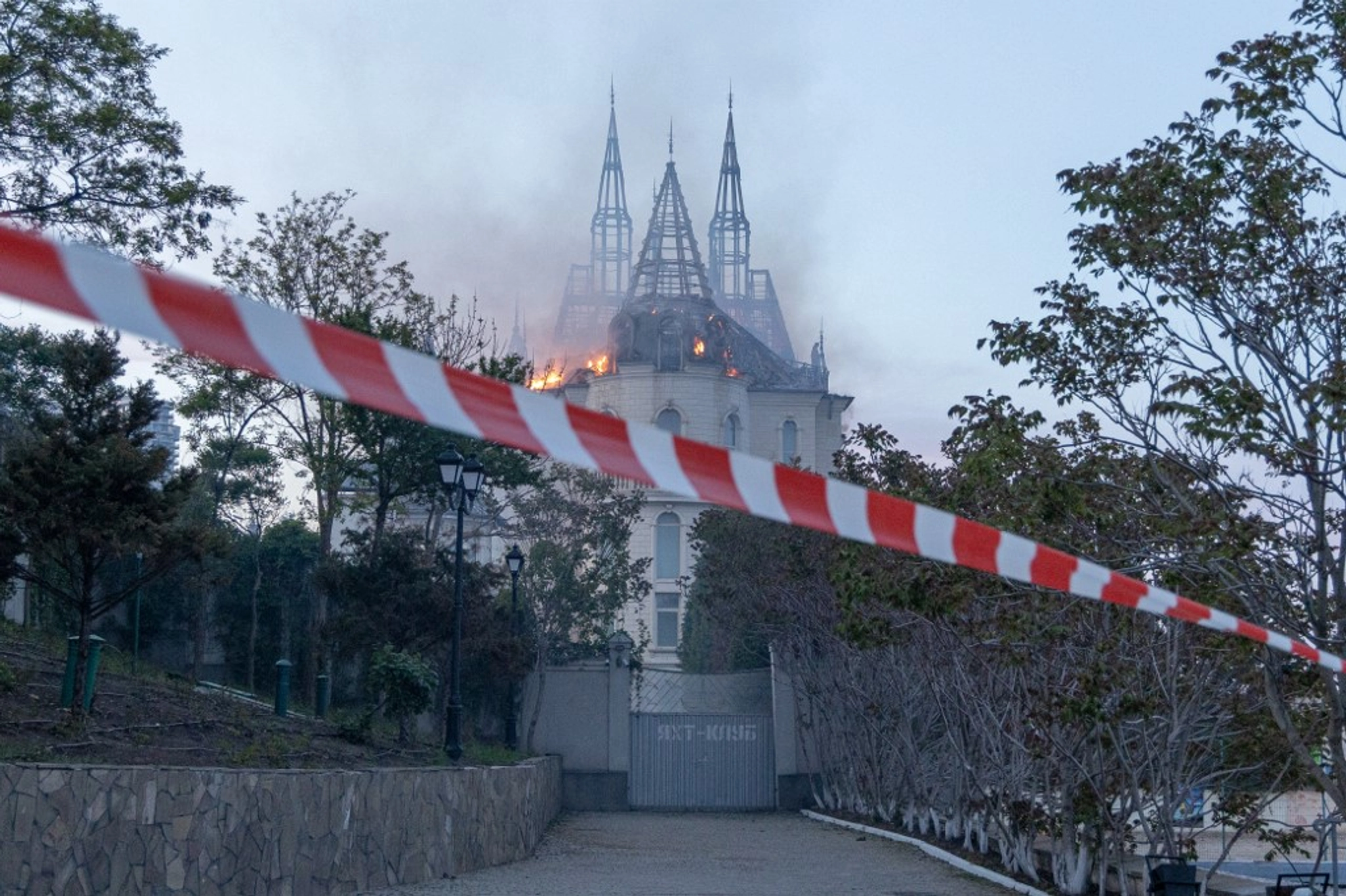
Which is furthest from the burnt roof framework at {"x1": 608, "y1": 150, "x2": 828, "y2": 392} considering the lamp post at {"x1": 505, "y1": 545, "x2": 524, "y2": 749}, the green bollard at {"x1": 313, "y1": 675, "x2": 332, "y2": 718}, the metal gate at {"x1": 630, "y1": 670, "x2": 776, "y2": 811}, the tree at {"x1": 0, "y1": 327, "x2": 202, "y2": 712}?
the tree at {"x1": 0, "y1": 327, "x2": 202, "y2": 712}

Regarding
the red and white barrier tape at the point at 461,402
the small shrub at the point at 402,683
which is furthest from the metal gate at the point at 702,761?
the red and white barrier tape at the point at 461,402

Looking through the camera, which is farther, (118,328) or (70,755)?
(70,755)

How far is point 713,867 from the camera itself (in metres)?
18.3

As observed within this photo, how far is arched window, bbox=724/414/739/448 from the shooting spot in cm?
6469

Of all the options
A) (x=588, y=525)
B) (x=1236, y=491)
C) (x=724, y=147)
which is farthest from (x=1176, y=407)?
(x=724, y=147)

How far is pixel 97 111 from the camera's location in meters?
14.7

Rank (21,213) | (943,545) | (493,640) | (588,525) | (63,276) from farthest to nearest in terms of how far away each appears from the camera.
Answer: (588,525) → (493,640) → (21,213) → (943,545) → (63,276)

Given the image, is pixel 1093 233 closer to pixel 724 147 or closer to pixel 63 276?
pixel 63 276

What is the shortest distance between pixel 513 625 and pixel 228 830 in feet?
62.8

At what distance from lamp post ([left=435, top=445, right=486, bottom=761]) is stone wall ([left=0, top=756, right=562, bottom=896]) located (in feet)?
9.64

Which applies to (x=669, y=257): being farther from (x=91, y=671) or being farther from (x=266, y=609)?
(x=91, y=671)

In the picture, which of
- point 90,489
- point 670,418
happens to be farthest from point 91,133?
point 670,418

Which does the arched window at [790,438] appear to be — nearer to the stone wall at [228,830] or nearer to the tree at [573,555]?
the tree at [573,555]

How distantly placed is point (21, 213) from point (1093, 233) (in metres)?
9.49
